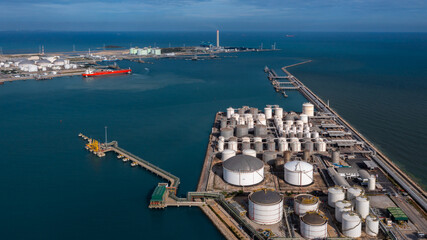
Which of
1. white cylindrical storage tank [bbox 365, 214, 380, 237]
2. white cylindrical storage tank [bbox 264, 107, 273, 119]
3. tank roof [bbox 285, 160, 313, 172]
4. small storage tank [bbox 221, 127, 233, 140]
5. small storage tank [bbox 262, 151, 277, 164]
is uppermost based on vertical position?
white cylindrical storage tank [bbox 264, 107, 273, 119]

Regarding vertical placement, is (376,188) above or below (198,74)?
below

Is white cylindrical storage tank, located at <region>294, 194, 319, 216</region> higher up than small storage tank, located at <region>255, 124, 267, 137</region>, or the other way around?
small storage tank, located at <region>255, 124, 267, 137</region>

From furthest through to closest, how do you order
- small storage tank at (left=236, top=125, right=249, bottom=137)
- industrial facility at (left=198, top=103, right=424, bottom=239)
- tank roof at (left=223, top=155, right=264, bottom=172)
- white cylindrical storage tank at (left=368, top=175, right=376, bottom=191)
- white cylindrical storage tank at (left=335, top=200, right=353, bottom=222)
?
small storage tank at (left=236, top=125, right=249, bottom=137) < tank roof at (left=223, top=155, right=264, bottom=172) < white cylindrical storage tank at (left=368, top=175, right=376, bottom=191) < white cylindrical storage tank at (left=335, top=200, right=353, bottom=222) < industrial facility at (left=198, top=103, right=424, bottom=239)

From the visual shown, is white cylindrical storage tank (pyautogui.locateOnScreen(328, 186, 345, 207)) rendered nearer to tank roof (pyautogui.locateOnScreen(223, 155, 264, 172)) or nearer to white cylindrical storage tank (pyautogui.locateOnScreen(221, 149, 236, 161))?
tank roof (pyautogui.locateOnScreen(223, 155, 264, 172))

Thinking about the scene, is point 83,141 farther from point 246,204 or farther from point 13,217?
point 246,204

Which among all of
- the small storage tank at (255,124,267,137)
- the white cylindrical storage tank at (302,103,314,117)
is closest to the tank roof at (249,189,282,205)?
the small storage tank at (255,124,267,137)

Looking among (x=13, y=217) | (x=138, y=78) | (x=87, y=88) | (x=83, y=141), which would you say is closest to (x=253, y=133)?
(x=83, y=141)

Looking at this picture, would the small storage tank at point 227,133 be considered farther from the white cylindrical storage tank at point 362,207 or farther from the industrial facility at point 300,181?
the white cylindrical storage tank at point 362,207

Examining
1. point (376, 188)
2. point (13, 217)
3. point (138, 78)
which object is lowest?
point (13, 217)
